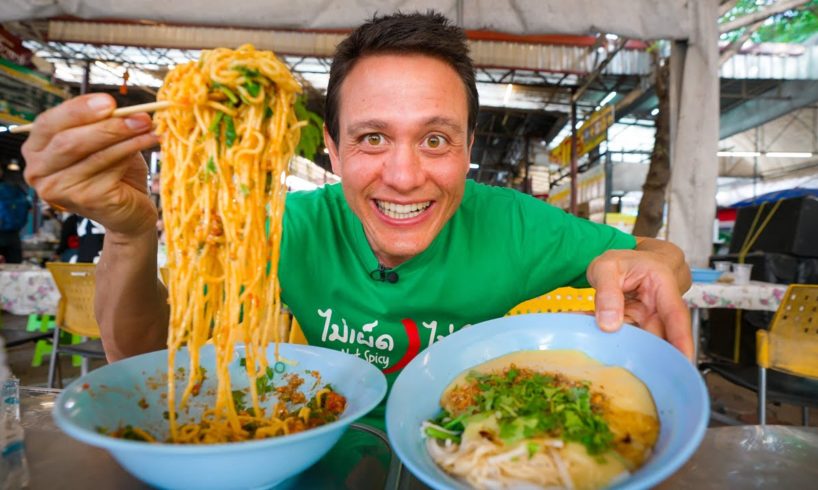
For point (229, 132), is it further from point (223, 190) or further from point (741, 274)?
point (741, 274)

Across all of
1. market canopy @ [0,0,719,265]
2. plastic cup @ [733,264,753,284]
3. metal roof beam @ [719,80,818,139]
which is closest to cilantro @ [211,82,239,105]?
market canopy @ [0,0,719,265]

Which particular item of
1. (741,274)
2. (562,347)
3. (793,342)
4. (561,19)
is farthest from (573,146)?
(562,347)

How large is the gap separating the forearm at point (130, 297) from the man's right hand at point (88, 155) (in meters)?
0.13

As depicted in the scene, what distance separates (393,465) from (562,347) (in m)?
0.59

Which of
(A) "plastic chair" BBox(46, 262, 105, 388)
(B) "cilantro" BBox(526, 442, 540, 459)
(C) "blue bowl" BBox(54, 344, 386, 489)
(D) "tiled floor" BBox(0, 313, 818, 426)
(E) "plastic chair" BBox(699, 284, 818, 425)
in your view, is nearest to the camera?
(C) "blue bowl" BBox(54, 344, 386, 489)

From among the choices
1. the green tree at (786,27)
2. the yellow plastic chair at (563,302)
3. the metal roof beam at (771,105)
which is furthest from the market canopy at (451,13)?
the metal roof beam at (771,105)

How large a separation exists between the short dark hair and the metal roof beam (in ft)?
50.4

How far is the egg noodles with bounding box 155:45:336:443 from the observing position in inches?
44.4

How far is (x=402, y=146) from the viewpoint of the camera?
158cm

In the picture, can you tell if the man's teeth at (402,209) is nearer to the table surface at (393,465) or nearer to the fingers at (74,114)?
the table surface at (393,465)

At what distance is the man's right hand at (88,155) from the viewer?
1076mm

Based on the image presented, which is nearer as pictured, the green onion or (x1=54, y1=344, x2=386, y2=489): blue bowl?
(x1=54, y1=344, x2=386, y2=489): blue bowl

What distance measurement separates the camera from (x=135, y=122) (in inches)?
44.2

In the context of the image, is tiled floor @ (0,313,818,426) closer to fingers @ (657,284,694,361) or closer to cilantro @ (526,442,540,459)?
fingers @ (657,284,694,361)
